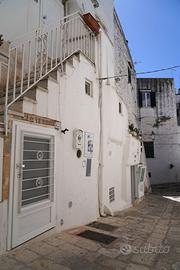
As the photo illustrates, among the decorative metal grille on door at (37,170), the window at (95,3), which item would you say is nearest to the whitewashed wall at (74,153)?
the decorative metal grille on door at (37,170)

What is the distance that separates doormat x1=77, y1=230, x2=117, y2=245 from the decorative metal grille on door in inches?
37.9

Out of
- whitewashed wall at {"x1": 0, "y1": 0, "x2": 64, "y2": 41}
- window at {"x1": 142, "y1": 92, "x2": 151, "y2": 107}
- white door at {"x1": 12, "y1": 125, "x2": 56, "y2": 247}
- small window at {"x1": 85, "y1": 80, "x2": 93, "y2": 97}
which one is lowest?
white door at {"x1": 12, "y1": 125, "x2": 56, "y2": 247}

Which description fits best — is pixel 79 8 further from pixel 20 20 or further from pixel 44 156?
pixel 44 156

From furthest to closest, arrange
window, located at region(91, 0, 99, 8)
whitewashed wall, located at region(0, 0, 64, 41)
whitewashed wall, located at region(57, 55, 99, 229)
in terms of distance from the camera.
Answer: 1. window, located at region(91, 0, 99, 8)
2. whitewashed wall, located at region(0, 0, 64, 41)
3. whitewashed wall, located at region(57, 55, 99, 229)

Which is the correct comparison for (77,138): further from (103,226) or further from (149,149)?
(149,149)

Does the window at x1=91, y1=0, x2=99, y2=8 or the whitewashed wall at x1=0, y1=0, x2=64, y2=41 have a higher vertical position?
the window at x1=91, y1=0, x2=99, y2=8

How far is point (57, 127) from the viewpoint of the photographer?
383cm

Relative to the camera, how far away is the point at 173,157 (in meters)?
16.8

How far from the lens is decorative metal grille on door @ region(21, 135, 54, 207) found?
10.2 feet

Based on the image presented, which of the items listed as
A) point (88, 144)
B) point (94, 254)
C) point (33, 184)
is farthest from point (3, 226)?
point (88, 144)

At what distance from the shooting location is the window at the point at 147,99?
689 inches

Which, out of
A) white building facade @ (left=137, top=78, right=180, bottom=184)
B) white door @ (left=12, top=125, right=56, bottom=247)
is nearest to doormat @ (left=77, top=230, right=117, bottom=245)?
white door @ (left=12, top=125, right=56, bottom=247)

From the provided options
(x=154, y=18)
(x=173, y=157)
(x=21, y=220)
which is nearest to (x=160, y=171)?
(x=173, y=157)

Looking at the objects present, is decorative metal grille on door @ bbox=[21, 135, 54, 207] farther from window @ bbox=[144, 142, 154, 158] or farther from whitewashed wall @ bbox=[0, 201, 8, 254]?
window @ bbox=[144, 142, 154, 158]
